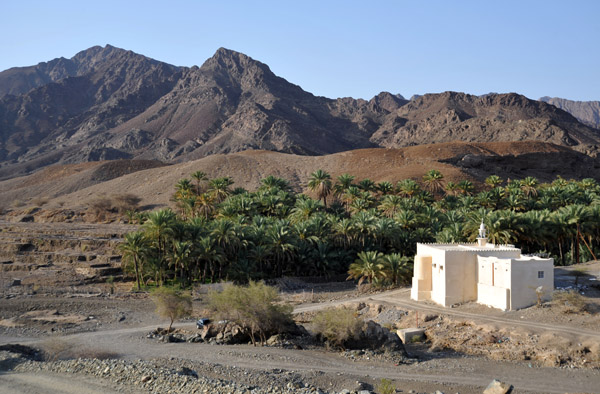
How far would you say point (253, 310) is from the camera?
2317 cm

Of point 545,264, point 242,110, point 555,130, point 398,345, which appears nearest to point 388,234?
point 545,264

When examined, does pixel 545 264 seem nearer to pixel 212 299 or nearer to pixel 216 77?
pixel 212 299

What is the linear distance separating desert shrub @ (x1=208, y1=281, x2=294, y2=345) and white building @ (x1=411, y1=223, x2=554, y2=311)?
333 inches

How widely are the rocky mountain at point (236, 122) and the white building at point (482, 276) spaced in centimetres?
8910

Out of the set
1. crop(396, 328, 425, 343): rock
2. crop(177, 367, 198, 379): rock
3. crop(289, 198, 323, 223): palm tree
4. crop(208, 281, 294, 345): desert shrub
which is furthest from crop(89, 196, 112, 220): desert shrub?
crop(177, 367, 198, 379): rock

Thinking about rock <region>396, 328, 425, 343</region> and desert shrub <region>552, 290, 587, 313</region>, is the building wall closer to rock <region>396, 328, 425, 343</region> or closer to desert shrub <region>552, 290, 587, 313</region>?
desert shrub <region>552, 290, 587, 313</region>

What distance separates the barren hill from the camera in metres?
73.6

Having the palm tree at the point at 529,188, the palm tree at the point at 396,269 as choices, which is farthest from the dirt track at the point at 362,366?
the palm tree at the point at 529,188

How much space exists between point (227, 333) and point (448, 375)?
9.29 m

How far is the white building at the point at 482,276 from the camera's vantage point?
25766mm

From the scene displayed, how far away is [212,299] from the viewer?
24031mm

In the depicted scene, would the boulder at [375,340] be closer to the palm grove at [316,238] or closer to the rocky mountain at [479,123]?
the palm grove at [316,238]

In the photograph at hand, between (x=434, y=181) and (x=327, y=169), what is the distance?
2127cm

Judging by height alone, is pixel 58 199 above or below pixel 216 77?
below
